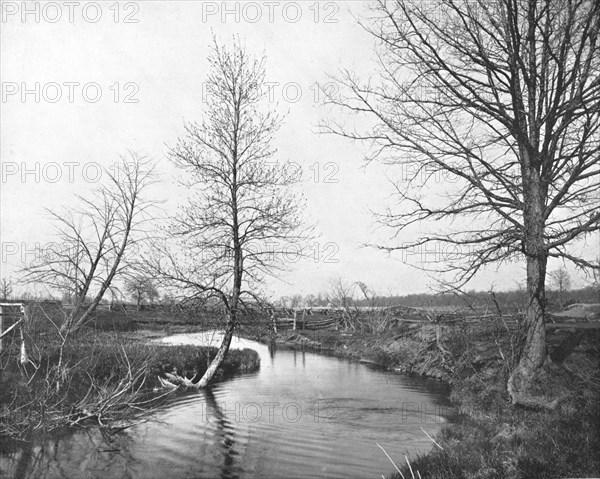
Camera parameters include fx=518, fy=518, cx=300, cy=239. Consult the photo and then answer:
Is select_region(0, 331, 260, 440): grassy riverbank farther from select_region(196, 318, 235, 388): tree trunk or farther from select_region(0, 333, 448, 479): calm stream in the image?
select_region(196, 318, 235, 388): tree trunk

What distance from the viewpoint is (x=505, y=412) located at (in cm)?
1218

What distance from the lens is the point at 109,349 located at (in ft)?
59.4

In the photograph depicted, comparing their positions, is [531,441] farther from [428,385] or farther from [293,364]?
[293,364]

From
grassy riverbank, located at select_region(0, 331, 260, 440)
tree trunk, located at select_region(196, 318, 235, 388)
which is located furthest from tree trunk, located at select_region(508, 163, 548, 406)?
tree trunk, located at select_region(196, 318, 235, 388)

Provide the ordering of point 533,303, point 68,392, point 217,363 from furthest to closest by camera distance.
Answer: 1. point 217,363
2. point 68,392
3. point 533,303

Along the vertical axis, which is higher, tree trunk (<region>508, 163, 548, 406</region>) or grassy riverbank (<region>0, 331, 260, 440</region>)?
tree trunk (<region>508, 163, 548, 406</region>)

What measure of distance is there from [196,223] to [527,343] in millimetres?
11502

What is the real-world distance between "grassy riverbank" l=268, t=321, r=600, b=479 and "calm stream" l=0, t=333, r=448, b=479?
1.03m

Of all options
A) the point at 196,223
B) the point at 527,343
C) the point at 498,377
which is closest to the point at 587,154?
the point at 527,343

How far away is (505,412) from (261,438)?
19.0ft

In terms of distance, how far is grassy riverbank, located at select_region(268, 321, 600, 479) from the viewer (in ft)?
25.3

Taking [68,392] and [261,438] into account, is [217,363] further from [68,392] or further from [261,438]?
[261,438]

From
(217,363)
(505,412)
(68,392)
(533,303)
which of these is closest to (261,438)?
(68,392)

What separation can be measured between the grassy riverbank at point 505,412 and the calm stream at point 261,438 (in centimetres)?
103
